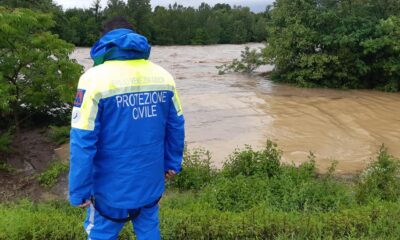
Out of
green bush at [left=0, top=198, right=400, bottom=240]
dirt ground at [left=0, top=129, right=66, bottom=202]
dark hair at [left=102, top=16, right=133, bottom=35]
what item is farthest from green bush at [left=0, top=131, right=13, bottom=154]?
dark hair at [left=102, top=16, right=133, bottom=35]

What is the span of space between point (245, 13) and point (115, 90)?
183ft

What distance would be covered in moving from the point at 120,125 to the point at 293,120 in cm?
930

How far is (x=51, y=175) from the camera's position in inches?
299

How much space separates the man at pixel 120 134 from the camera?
2.80 m

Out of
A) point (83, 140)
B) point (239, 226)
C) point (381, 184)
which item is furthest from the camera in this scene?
point (381, 184)

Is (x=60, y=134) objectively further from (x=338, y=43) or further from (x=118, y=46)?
(x=338, y=43)

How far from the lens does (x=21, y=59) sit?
8.80 meters

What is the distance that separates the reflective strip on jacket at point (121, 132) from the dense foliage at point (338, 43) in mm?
14315

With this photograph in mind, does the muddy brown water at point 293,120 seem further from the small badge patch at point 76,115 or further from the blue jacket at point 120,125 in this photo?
the small badge patch at point 76,115

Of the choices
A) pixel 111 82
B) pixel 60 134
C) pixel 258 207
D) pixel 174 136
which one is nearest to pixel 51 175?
pixel 60 134

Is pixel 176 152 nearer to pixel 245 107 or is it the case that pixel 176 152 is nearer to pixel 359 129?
pixel 359 129

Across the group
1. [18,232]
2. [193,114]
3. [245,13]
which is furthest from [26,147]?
[245,13]

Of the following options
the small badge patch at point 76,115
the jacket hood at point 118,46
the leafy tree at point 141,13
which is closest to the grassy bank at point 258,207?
the small badge patch at point 76,115

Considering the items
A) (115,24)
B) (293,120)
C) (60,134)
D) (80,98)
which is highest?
(115,24)
